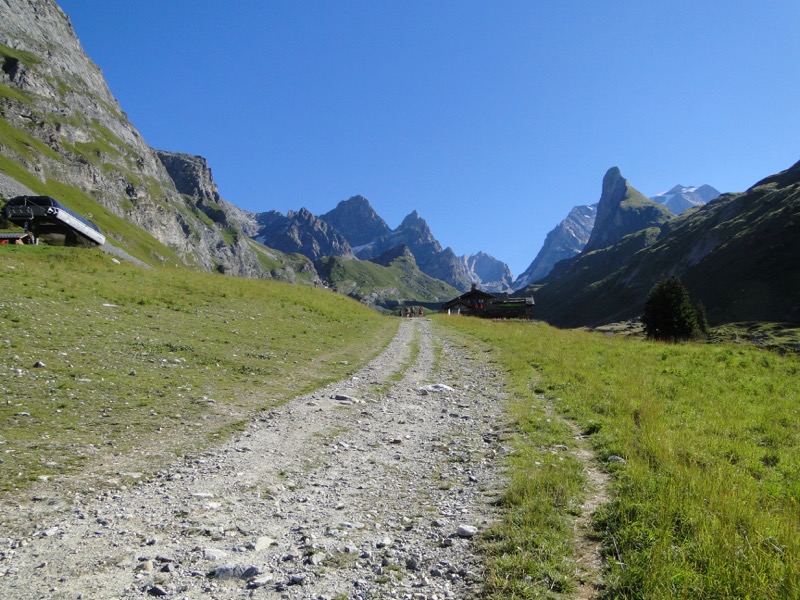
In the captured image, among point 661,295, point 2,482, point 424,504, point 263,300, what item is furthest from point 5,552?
point 661,295

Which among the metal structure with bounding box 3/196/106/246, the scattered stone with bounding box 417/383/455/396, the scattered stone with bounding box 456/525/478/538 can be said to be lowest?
the scattered stone with bounding box 456/525/478/538

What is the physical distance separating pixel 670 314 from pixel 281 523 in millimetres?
56471

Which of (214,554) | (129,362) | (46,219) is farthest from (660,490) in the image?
(46,219)

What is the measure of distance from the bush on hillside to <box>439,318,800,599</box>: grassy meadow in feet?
120

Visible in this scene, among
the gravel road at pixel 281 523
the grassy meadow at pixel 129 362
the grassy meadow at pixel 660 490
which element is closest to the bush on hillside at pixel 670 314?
Result: the grassy meadow at pixel 660 490

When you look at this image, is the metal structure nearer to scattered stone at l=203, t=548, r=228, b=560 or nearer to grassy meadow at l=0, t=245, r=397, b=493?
grassy meadow at l=0, t=245, r=397, b=493

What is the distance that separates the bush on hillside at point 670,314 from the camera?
51.9 m

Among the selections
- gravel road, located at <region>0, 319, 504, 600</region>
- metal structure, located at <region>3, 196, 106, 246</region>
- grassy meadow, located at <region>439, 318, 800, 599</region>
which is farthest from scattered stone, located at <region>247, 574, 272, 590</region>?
metal structure, located at <region>3, 196, 106, 246</region>

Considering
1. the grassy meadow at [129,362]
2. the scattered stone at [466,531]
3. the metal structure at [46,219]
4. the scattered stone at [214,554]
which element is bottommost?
the scattered stone at [214,554]

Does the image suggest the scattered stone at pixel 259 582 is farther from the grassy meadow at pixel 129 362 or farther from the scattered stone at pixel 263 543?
the grassy meadow at pixel 129 362

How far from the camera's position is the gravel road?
5.39 meters

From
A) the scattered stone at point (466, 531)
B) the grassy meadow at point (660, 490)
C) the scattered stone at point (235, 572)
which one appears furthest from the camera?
the scattered stone at point (466, 531)

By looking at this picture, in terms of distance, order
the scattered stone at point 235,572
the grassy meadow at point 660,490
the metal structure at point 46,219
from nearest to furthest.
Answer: the grassy meadow at point 660,490 < the scattered stone at point 235,572 < the metal structure at point 46,219

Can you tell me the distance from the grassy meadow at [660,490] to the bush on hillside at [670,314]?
120 feet
